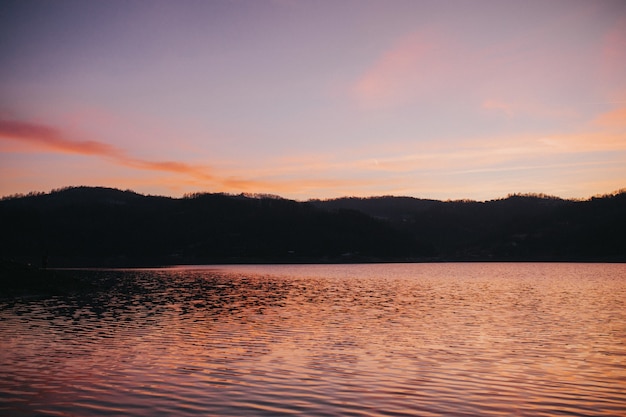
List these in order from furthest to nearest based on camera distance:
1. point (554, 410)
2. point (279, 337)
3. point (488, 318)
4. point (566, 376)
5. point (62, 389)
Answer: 1. point (488, 318)
2. point (279, 337)
3. point (566, 376)
4. point (62, 389)
5. point (554, 410)

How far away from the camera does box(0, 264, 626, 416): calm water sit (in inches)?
879

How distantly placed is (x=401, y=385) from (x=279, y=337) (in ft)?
55.7

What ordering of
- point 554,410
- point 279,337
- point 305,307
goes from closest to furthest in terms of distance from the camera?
point 554,410
point 279,337
point 305,307

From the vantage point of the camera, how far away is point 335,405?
2202 centimetres

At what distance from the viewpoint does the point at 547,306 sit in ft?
213

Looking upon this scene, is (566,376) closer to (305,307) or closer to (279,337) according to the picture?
(279,337)

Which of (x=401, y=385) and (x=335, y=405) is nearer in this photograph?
(x=335, y=405)

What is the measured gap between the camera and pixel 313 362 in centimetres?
3144

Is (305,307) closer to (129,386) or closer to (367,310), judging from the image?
(367,310)

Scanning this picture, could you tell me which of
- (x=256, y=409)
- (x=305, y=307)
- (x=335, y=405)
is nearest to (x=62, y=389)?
(x=256, y=409)

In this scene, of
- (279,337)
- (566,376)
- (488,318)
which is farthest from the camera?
(488,318)

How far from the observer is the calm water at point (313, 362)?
22.3m

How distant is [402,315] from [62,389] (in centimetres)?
3771

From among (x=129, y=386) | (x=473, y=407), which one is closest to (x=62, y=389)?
(x=129, y=386)
